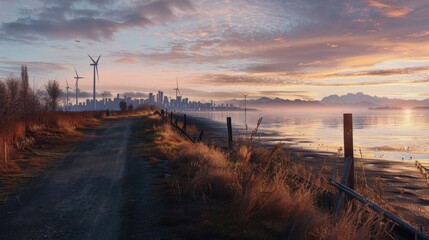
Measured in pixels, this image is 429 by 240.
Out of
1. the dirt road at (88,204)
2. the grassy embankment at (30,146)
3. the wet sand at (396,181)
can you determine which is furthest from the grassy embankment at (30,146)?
the wet sand at (396,181)

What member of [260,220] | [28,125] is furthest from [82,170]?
[28,125]

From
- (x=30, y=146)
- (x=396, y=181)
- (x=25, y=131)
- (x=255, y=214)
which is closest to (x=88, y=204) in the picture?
(x=255, y=214)

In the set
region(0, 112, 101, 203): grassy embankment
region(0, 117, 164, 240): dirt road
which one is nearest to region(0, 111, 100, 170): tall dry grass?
region(0, 112, 101, 203): grassy embankment

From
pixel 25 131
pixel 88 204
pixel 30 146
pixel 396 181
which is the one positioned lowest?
pixel 396 181

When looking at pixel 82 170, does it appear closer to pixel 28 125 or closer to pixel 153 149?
pixel 153 149

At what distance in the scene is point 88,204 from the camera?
9.02m

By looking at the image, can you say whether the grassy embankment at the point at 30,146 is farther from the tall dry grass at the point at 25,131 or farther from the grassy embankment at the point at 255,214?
the grassy embankment at the point at 255,214

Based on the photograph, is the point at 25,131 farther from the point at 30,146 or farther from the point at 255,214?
the point at 255,214

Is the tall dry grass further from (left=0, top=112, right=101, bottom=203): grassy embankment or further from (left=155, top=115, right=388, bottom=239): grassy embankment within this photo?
(left=155, top=115, right=388, bottom=239): grassy embankment

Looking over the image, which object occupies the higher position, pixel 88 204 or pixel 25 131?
pixel 25 131

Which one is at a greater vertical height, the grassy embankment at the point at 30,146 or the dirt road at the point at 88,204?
the grassy embankment at the point at 30,146

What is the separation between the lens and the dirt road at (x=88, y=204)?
7.10 m

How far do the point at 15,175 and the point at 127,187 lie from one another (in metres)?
3.92

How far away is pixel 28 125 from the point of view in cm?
2342
